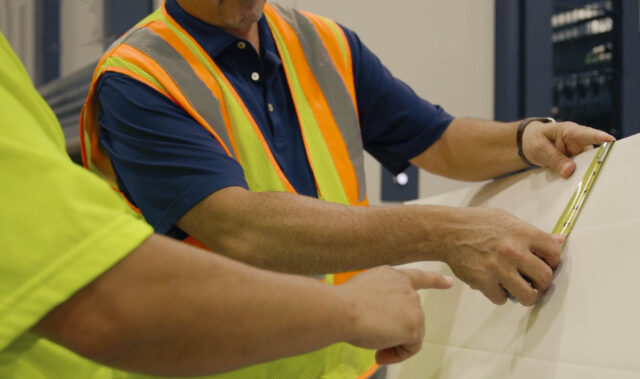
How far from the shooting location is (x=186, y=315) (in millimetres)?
416

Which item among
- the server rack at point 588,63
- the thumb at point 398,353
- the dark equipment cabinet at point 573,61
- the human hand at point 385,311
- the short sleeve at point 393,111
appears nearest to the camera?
the human hand at point 385,311

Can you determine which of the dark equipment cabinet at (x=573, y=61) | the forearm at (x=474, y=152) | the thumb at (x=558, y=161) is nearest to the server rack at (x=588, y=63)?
the dark equipment cabinet at (x=573, y=61)

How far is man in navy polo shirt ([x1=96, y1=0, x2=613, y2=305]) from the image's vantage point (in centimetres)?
80

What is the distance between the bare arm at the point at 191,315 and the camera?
1.30 feet

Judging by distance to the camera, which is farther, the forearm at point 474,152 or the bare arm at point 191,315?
the forearm at point 474,152

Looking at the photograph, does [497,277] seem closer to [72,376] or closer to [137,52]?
[72,376]

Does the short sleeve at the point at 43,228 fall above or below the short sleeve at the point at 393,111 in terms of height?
above

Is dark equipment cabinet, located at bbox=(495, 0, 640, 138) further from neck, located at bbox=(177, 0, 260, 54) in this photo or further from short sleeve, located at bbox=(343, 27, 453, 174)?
neck, located at bbox=(177, 0, 260, 54)

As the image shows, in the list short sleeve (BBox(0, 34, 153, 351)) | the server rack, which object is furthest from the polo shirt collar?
the server rack

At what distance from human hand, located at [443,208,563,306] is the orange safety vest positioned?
1.03ft

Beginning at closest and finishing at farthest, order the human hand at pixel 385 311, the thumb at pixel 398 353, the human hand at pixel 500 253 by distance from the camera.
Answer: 1. the human hand at pixel 385 311
2. the thumb at pixel 398 353
3. the human hand at pixel 500 253

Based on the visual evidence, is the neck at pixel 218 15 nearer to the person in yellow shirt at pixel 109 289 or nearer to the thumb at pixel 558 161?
the thumb at pixel 558 161

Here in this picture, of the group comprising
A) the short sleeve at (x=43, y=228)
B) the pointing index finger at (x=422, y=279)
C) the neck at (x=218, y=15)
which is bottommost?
the pointing index finger at (x=422, y=279)

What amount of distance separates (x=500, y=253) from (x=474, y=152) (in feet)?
1.42
